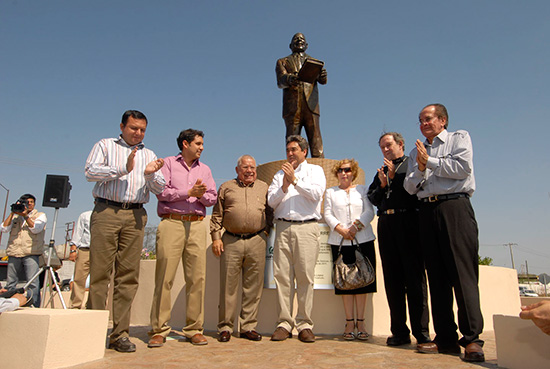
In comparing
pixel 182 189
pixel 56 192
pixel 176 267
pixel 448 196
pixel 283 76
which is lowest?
pixel 176 267

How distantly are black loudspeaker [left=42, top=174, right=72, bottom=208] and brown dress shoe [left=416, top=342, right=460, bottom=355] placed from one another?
441 centimetres

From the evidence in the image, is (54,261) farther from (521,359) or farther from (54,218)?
(521,359)

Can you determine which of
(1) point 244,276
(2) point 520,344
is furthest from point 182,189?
(2) point 520,344

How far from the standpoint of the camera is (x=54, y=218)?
4.73m

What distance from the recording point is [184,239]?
11.6ft

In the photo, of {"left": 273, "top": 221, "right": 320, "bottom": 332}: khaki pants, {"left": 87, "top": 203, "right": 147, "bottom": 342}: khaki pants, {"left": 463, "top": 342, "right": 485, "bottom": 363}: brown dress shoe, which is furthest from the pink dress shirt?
{"left": 463, "top": 342, "right": 485, "bottom": 363}: brown dress shoe

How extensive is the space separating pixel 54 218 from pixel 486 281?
534 centimetres

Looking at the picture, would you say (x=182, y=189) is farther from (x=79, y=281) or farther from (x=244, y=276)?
(x=79, y=281)

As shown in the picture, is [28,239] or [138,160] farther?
[28,239]

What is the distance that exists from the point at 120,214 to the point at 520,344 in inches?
119

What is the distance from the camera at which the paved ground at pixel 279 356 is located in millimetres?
2584

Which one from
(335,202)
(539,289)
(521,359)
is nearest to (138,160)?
(335,202)

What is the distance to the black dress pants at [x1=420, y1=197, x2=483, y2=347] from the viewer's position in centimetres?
279

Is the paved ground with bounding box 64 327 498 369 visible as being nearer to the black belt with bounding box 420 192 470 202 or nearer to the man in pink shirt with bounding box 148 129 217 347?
the man in pink shirt with bounding box 148 129 217 347
